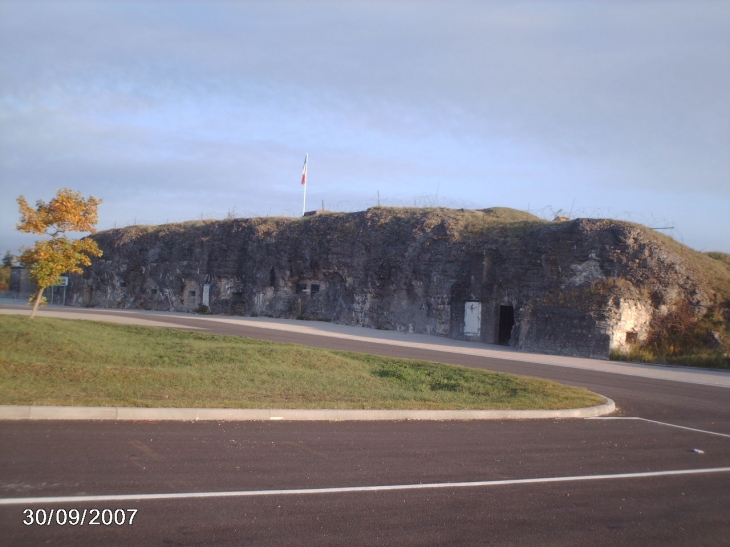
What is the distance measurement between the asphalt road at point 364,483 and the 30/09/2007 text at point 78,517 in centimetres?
3

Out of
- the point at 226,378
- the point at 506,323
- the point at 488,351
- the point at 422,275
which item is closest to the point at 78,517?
the point at 226,378

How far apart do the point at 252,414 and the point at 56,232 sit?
42.3 ft

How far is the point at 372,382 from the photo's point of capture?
13.9 metres

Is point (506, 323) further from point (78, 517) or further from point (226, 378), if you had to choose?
point (78, 517)

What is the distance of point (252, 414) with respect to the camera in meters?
9.90

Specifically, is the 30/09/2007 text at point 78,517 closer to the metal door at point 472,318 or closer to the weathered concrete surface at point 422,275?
the weathered concrete surface at point 422,275

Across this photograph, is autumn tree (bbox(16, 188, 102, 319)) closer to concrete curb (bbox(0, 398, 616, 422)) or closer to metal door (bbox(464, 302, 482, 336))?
concrete curb (bbox(0, 398, 616, 422))

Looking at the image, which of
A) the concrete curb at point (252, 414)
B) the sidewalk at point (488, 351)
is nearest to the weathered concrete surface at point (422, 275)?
the sidewalk at point (488, 351)

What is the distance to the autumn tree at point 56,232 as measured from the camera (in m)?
18.7

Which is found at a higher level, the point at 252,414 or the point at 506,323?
the point at 506,323

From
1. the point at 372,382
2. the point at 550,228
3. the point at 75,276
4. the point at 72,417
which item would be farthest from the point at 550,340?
the point at 75,276

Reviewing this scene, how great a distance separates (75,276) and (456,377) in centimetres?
4273

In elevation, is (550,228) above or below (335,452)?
above

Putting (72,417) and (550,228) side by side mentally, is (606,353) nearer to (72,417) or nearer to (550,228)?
(550,228)
